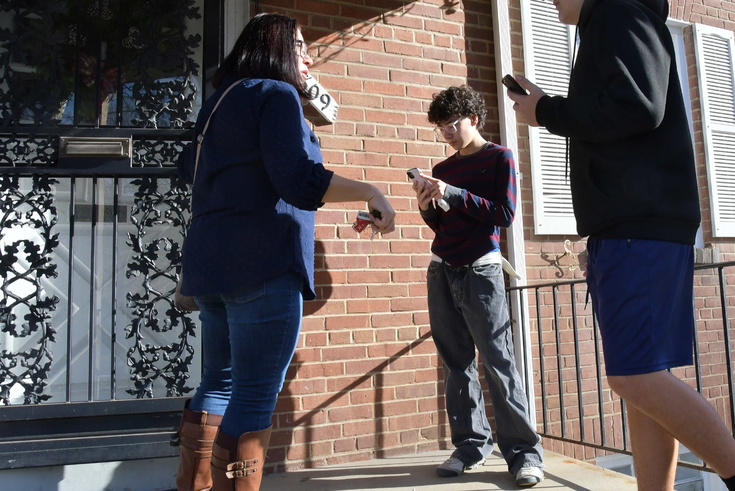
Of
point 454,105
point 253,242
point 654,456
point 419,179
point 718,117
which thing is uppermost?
point 718,117

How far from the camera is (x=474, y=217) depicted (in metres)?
2.67

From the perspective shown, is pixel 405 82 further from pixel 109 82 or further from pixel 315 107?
pixel 109 82

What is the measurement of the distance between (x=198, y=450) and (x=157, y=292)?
134 cm

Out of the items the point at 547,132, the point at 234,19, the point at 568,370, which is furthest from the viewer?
the point at 547,132

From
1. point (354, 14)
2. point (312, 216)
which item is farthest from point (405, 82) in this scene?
point (312, 216)

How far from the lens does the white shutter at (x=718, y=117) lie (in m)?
4.93

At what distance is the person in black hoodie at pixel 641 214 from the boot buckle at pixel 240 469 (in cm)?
104

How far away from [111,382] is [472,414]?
1.80 meters

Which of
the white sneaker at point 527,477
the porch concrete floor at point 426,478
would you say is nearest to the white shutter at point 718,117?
the porch concrete floor at point 426,478

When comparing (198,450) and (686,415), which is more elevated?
(686,415)

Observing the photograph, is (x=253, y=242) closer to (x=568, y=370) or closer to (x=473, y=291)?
(x=473, y=291)

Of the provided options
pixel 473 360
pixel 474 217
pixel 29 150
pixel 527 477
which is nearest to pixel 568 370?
pixel 473 360

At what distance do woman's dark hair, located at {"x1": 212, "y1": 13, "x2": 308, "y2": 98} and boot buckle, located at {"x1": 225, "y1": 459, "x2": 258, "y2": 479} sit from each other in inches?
46.8

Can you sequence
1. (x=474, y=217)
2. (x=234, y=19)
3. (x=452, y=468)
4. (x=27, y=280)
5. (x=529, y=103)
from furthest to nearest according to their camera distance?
(x=234, y=19), (x=27, y=280), (x=452, y=468), (x=474, y=217), (x=529, y=103)
